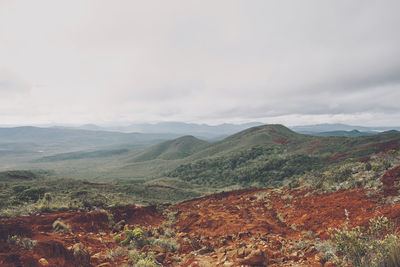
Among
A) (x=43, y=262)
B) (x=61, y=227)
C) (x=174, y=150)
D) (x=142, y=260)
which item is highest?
(x=43, y=262)

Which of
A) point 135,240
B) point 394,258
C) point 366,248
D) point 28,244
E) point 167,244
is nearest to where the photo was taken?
point 394,258

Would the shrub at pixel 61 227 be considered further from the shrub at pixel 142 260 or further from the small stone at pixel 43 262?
the shrub at pixel 142 260

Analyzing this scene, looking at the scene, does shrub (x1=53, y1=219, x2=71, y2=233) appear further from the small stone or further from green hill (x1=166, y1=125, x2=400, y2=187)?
green hill (x1=166, y1=125, x2=400, y2=187)

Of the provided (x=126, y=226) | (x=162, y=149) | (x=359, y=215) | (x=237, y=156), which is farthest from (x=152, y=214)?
(x=162, y=149)

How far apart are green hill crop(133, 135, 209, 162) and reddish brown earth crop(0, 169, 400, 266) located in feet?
376

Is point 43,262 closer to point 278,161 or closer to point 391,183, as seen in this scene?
point 391,183

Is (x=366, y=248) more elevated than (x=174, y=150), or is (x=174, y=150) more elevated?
(x=366, y=248)

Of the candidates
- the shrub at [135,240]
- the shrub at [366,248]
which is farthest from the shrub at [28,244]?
the shrub at [366,248]

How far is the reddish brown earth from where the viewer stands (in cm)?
554

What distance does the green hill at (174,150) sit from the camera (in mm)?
129250

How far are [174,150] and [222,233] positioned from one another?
132 metres

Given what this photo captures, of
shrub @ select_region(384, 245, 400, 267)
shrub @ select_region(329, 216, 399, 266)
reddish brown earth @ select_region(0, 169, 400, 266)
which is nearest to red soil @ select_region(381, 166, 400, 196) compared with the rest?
reddish brown earth @ select_region(0, 169, 400, 266)

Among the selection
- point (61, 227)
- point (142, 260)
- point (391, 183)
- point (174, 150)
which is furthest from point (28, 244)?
point (174, 150)

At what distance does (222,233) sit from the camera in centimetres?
843
